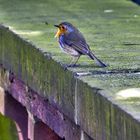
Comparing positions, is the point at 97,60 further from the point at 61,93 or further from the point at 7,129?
the point at 7,129

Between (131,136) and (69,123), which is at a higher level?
(131,136)

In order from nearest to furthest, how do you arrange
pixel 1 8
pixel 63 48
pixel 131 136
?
pixel 131 136 < pixel 63 48 < pixel 1 8

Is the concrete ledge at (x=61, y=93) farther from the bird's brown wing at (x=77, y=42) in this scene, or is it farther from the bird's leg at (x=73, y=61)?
the bird's brown wing at (x=77, y=42)

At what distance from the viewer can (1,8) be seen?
8.52 meters

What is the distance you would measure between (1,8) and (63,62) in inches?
105

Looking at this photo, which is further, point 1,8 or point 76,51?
point 1,8

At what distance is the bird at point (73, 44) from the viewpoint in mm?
6077

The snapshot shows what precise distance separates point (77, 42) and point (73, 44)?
0.03 metres

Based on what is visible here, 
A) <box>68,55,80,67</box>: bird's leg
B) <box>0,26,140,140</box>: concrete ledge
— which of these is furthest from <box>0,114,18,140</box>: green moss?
<box>68,55,80,67</box>: bird's leg

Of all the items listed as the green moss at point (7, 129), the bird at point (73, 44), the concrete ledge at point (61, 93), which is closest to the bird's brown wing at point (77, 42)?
the bird at point (73, 44)

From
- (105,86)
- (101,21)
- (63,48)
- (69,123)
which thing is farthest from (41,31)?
(105,86)

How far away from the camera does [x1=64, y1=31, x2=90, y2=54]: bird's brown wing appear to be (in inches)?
243

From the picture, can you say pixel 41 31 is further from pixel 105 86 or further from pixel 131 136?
pixel 131 136

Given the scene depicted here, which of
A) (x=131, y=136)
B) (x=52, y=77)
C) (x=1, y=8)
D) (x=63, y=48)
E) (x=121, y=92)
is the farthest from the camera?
(x=1, y=8)
